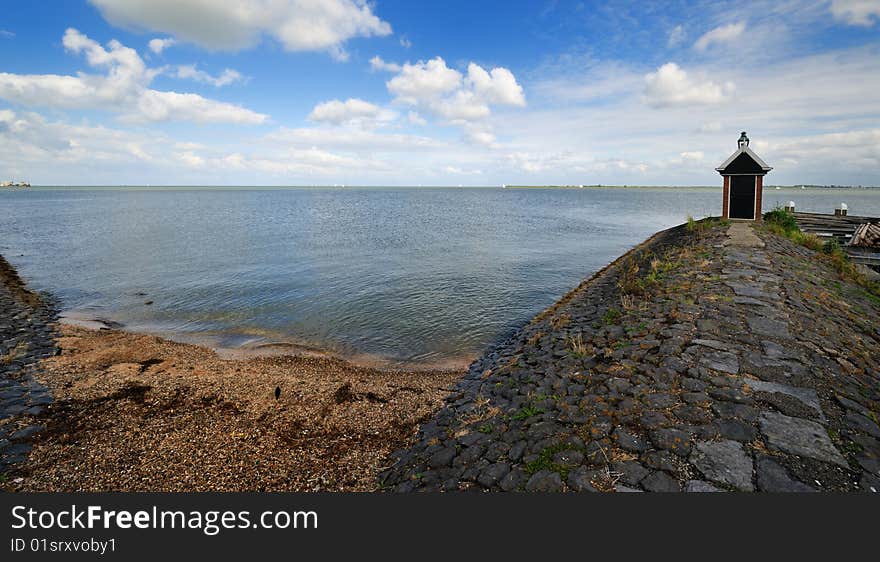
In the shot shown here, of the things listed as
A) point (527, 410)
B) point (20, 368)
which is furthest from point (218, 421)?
point (20, 368)

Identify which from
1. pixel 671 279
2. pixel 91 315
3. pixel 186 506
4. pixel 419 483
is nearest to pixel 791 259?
pixel 671 279

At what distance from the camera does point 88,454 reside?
812 cm

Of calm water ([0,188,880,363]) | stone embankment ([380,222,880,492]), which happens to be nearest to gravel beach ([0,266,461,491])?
stone embankment ([380,222,880,492])

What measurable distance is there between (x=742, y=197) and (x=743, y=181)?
1248mm

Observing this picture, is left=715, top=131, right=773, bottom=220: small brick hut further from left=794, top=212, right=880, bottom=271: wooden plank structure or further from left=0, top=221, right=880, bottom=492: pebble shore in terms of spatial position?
left=0, top=221, right=880, bottom=492: pebble shore

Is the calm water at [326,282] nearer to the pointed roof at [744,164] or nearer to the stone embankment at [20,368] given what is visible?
the stone embankment at [20,368]

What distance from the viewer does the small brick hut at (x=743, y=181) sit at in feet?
83.2

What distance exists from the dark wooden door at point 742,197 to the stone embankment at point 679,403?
592 inches

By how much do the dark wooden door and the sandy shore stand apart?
24692 millimetres

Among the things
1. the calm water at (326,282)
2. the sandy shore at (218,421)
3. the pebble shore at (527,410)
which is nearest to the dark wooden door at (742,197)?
the calm water at (326,282)

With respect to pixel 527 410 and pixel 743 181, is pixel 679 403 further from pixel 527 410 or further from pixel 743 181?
pixel 743 181

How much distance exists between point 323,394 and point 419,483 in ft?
17.3

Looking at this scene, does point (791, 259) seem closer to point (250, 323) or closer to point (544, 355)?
point (544, 355)

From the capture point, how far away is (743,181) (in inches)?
1040
